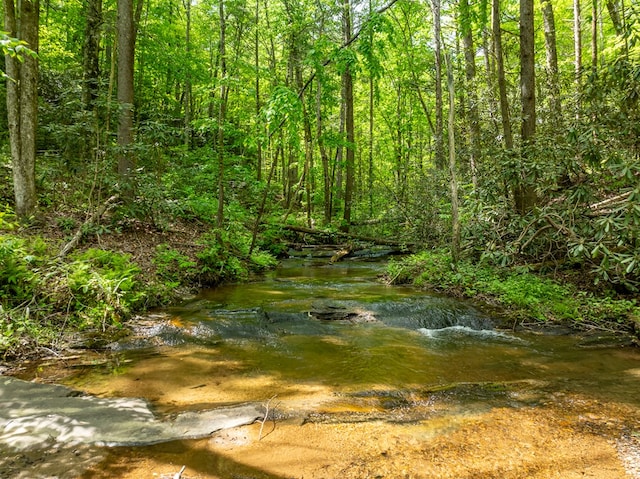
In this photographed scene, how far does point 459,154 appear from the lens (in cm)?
1202

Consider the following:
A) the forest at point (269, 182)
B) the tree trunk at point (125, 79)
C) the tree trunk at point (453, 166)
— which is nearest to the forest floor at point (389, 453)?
the forest at point (269, 182)

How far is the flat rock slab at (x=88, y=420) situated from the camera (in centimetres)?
279

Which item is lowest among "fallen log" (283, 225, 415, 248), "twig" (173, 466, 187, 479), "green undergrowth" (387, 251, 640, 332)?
"twig" (173, 466, 187, 479)

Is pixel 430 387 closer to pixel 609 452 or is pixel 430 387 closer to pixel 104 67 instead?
pixel 609 452

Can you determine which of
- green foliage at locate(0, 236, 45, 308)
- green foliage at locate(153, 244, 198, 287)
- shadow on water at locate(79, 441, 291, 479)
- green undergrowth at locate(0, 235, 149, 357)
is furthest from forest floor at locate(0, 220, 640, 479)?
green foliage at locate(153, 244, 198, 287)

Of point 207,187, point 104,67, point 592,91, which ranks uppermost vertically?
point 104,67

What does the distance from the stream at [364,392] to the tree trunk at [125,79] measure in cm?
412

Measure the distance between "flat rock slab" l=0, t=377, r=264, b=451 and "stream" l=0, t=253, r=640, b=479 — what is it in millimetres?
110

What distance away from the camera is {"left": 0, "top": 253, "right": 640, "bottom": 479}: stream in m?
2.61

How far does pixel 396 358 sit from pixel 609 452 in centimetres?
245

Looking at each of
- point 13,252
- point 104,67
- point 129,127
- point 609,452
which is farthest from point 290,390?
point 104,67

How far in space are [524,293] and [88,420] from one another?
6.74 metres

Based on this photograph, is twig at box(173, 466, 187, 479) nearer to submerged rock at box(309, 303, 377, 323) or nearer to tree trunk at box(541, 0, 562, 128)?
submerged rock at box(309, 303, 377, 323)

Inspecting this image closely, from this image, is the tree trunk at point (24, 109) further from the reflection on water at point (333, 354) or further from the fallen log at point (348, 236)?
the fallen log at point (348, 236)
